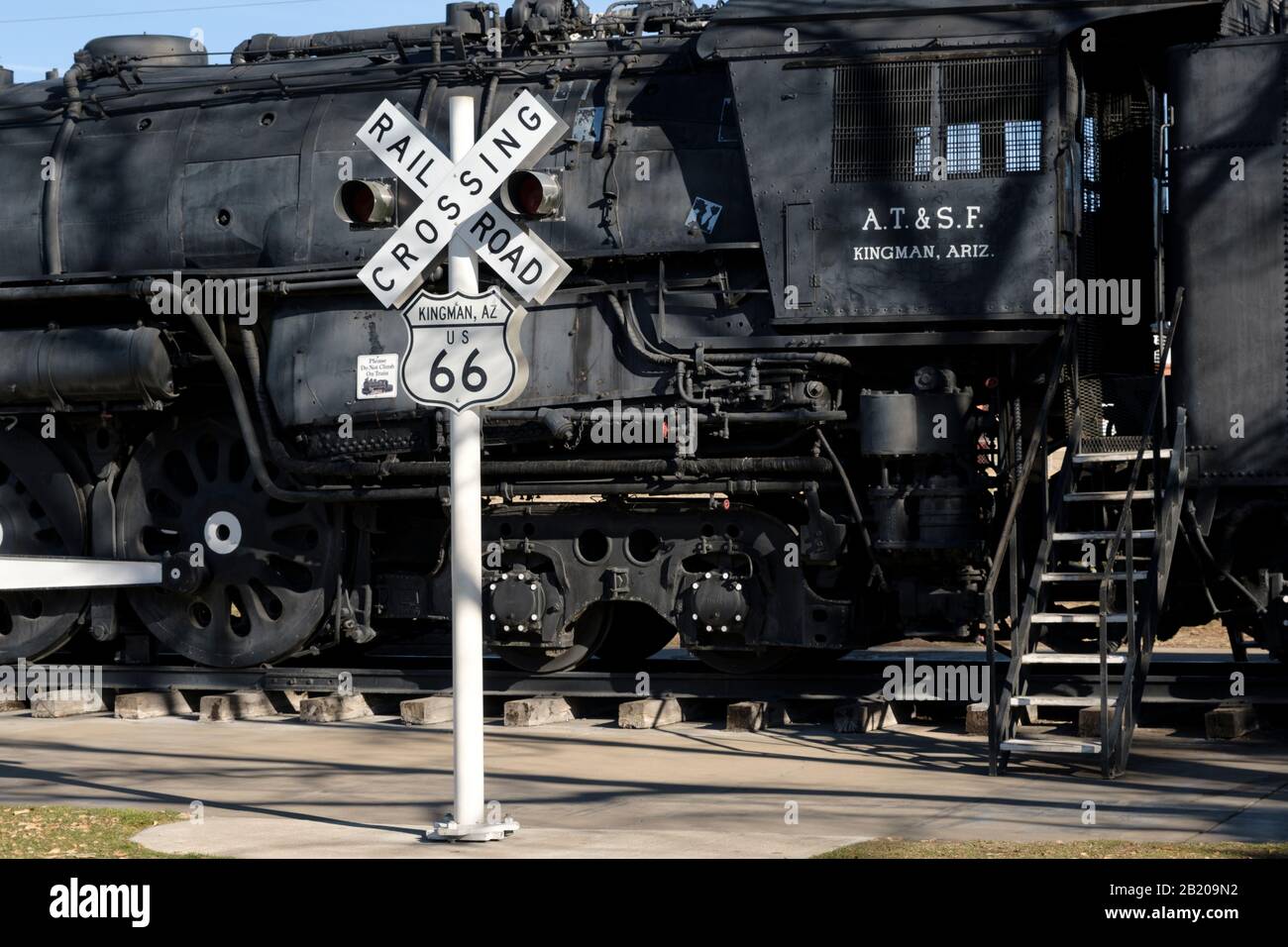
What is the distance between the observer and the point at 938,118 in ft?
39.5

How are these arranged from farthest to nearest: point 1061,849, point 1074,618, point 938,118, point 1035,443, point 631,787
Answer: point 938,118 < point 1035,443 < point 1074,618 < point 631,787 < point 1061,849

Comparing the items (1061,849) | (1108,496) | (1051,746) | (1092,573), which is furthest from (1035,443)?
(1061,849)

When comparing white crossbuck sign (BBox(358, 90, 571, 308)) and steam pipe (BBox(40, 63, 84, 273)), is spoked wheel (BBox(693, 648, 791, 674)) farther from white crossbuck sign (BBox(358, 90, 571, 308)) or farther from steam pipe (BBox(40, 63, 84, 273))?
steam pipe (BBox(40, 63, 84, 273))

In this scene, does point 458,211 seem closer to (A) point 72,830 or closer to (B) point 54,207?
(A) point 72,830

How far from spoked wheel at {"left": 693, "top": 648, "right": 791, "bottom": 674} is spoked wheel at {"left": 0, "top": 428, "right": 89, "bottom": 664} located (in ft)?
17.1

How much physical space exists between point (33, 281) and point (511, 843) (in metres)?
7.88

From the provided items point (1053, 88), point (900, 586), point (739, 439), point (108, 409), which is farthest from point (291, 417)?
point (1053, 88)

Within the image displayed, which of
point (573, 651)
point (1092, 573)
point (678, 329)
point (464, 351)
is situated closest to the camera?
point (464, 351)

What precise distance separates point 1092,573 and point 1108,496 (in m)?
0.49

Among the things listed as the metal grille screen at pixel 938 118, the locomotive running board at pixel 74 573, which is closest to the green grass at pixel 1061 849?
the metal grille screen at pixel 938 118

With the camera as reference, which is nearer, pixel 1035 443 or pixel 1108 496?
pixel 1108 496

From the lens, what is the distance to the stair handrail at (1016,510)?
11.0 metres

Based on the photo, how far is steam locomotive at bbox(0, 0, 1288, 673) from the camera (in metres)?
11.8

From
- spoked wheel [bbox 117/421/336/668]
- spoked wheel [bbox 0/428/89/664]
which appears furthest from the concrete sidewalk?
spoked wheel [bbox 0/428/89/664]
